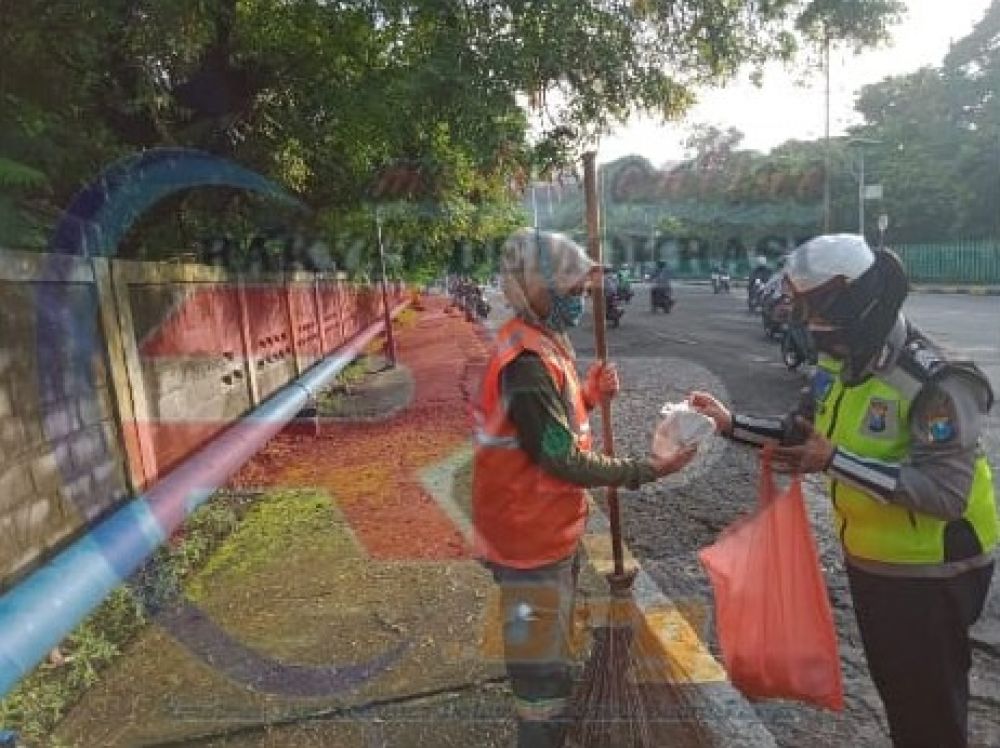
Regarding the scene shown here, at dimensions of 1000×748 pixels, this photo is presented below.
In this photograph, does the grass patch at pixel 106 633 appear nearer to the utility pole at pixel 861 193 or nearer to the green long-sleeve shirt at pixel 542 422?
the green long-sleeve shirt at pixel 542 422

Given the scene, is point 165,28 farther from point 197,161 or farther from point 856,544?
point 856,544

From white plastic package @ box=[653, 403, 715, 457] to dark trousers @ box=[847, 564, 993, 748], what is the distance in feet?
1.94

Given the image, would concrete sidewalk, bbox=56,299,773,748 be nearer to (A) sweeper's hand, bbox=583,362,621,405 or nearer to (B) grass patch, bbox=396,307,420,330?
(A) sweeper's hand, bbox=583,362,621,405

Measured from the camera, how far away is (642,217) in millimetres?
74812

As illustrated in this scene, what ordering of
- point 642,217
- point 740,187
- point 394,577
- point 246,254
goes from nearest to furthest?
point 394,577
point 246,254
point 740,187
point 642,217

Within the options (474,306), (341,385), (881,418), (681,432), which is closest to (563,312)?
(681,432)

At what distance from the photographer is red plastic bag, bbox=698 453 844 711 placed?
7.68 ft

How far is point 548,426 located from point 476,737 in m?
1.23

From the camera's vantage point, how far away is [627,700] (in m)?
2.77

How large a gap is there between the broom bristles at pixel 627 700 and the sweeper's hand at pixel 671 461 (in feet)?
2.29

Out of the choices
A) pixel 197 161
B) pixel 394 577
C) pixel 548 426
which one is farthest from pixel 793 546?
pixel 197 161

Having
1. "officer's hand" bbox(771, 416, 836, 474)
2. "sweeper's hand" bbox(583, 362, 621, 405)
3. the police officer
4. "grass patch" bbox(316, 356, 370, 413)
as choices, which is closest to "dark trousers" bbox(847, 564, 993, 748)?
the police officer

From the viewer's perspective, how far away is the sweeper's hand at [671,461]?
8.05 ft

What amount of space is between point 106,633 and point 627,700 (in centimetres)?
237
